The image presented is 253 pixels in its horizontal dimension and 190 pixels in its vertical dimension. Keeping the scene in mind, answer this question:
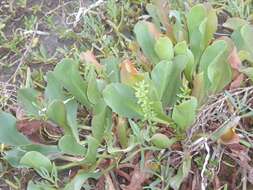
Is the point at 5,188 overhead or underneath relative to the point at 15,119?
underneath

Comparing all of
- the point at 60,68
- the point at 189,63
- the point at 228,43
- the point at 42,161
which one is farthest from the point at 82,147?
the point at 228,43

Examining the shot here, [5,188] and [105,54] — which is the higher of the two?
[105,54]

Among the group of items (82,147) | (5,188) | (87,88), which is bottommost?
(5,188)

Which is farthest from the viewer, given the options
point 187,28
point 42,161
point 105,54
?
point 105,54

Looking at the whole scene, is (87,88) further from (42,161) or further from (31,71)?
(31,71)

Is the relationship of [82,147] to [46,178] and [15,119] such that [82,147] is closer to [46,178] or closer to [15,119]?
[46,178]

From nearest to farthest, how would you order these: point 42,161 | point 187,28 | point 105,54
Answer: point 42,161 < point 187,28 < point 105,54

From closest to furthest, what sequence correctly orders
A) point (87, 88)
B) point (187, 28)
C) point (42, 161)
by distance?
point (42, 161), point (87, 88), point (187, 28)

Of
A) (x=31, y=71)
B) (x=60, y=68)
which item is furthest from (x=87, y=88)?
(x=31, y=71)

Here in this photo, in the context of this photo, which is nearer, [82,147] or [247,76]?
[82,147]
